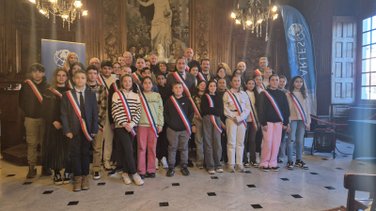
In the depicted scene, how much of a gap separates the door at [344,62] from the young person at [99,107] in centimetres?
617

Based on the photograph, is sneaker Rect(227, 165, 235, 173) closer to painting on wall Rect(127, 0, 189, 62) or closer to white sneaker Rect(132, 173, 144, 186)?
white sneaker Rect(132, 173, 144, 186)

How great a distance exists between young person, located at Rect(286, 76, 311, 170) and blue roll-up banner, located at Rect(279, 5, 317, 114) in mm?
2520

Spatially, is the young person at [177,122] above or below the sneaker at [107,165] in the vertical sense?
above

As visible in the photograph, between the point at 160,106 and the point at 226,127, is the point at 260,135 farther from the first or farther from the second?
the point at 160,106

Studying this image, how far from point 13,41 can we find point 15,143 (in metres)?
2.33

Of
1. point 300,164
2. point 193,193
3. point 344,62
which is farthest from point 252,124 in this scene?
point 344,62

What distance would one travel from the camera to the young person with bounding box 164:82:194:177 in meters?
4.22

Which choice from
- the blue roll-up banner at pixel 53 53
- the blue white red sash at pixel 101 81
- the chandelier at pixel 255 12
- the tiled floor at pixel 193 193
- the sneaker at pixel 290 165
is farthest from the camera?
the blue roll-up banner at pixel 53 53

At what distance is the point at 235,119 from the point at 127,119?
5.28 ft

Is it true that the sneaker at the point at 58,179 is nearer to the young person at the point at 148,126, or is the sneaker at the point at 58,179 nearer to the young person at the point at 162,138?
the young person at the point at 148,126

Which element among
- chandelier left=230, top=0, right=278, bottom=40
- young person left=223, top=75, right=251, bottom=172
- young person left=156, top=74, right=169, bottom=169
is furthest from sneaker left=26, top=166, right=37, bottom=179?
chandelier left=230, top=0, right=278, bottom=40

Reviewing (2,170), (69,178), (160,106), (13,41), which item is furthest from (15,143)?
(160,106)

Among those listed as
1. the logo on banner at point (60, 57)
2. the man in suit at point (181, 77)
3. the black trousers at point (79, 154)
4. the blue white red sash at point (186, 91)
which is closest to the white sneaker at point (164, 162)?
the blue white red sash at point (186, 91)

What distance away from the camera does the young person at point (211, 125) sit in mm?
4375
